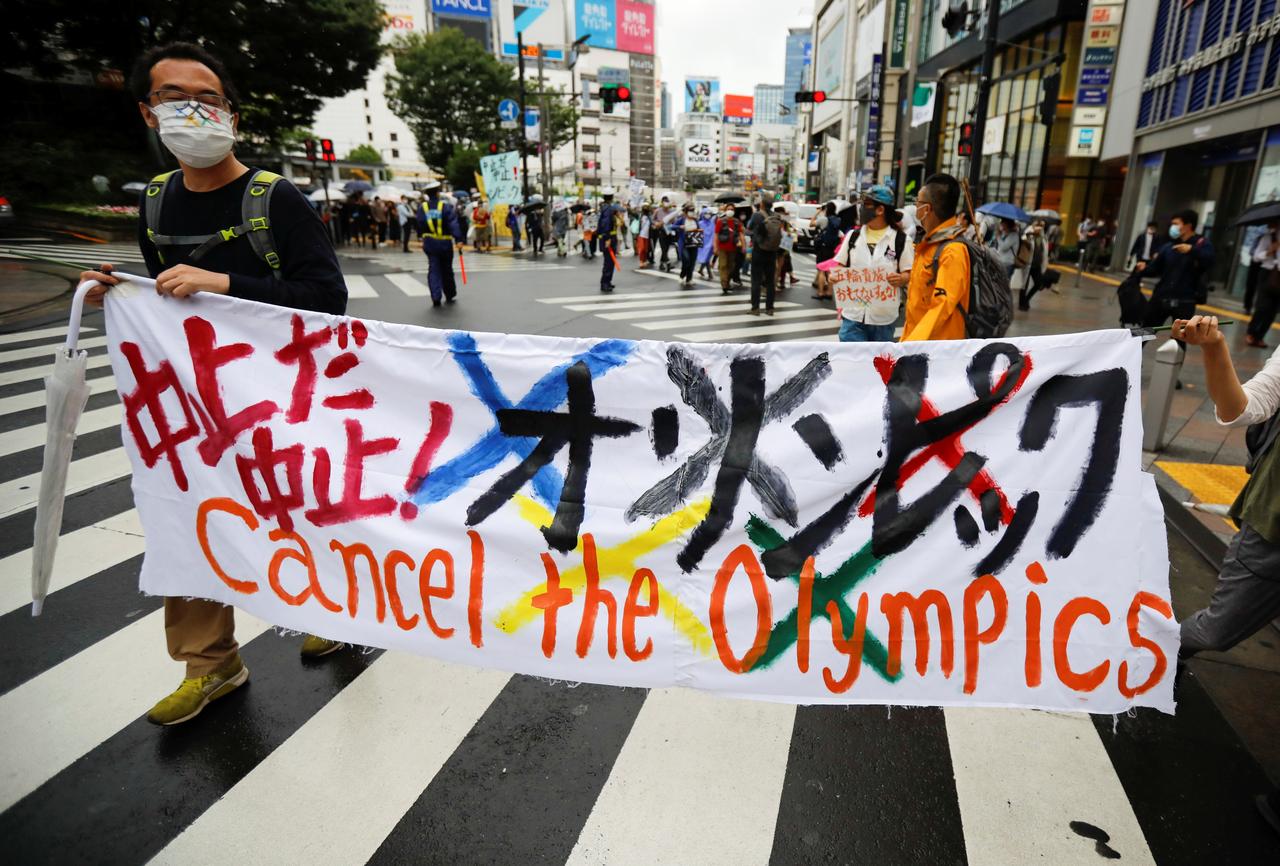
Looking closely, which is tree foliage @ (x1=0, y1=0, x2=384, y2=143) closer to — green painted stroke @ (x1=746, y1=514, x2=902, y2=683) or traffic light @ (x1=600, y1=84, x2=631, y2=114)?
traffic light @ (x1=600, y1=84, x2=631, y2=114)

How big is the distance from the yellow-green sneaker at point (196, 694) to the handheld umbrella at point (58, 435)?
55 centimetres

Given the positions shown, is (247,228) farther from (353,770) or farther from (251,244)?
(353,770)

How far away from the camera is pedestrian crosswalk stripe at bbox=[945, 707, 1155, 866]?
2.21 metres

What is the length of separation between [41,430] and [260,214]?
5.09 metres

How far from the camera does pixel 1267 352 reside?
10078 millimetres

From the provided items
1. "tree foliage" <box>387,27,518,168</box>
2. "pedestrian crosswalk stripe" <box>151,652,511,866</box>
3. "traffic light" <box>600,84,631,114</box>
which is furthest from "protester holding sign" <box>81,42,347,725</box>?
"tree foliage" <box>387,27,518,168</box>

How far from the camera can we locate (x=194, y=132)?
8.29 ft

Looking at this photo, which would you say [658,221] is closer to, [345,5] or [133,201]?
[345,5]

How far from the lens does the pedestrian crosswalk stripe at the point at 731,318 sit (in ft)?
38.3

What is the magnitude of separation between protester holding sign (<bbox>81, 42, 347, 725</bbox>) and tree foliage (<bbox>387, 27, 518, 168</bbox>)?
54320 mm

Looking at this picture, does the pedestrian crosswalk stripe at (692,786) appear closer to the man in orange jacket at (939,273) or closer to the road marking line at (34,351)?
the man in orange jacket at (939,273)

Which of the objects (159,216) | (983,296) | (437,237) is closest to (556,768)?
(159,216)

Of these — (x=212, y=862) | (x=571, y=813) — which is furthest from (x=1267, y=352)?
(x=212, y=862)

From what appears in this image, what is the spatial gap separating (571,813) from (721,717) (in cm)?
72
